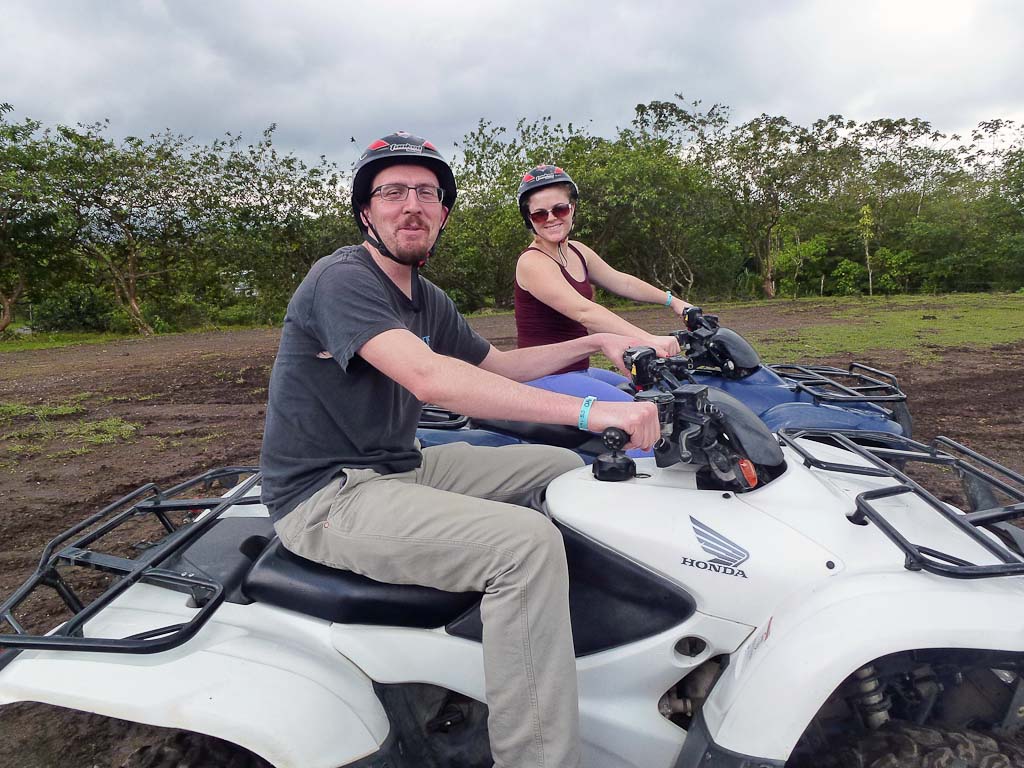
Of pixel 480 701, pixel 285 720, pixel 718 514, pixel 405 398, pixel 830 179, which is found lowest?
pixel 480 701

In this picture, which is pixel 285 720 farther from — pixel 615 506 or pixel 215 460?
pixel 215 460

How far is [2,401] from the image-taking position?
27.1 ft

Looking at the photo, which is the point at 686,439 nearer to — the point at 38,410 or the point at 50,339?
the point at 38,410

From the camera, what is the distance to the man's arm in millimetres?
1768

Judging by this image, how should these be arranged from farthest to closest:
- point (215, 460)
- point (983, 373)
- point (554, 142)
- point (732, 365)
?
point (554, 142) → point (983, 373) → point (215, 460) → point (732, 365)

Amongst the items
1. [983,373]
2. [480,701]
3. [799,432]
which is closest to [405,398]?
[480,701]

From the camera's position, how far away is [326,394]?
6.38ft

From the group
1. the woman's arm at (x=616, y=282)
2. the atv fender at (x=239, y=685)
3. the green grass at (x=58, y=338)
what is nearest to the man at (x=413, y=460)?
the atv fender at (x=239, y=685)

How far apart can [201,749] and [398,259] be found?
152 cm

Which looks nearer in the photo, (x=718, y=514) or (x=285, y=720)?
(x=285, y=720)

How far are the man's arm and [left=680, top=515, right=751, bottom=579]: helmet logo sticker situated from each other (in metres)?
0.30

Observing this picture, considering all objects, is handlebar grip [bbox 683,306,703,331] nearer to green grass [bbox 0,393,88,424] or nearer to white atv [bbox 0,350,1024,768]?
white atv [bbox 0,350,1024,768]

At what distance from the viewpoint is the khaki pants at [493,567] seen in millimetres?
1529

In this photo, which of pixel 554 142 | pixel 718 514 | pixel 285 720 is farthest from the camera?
pixel 554 142
